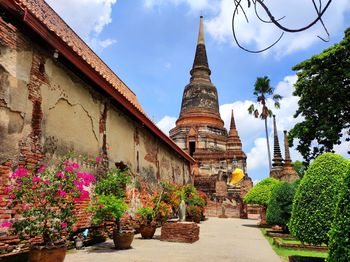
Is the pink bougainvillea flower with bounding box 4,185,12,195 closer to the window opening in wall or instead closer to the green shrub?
the green shrub

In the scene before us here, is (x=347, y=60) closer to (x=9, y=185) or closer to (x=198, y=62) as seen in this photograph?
(x=9, y=185)

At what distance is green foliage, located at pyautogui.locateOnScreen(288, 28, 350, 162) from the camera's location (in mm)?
15633

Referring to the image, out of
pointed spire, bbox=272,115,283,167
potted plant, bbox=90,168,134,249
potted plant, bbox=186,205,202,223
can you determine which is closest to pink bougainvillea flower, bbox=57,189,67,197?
potted plant, bbox=90,168,134,249

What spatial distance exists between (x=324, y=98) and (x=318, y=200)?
11.4m

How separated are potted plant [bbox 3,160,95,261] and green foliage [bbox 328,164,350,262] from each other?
3.69 m

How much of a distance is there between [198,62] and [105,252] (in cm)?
3158

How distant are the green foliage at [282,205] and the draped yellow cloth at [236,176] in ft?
48.6

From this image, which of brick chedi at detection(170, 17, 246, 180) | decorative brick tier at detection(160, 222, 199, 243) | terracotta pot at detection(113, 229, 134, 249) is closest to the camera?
terracotta pot at detection(113, 229, 134, 249)

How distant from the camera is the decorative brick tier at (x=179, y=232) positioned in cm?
880

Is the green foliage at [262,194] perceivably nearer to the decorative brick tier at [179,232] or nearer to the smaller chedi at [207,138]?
the smaller chedi at [207,138]

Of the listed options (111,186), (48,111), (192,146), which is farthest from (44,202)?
(192,146)

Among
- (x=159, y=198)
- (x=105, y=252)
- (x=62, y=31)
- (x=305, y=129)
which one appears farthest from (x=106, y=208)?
(x=305, y=129)

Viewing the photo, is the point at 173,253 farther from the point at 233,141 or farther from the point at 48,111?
the point at 233,141

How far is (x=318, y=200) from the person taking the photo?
6.35 meters
